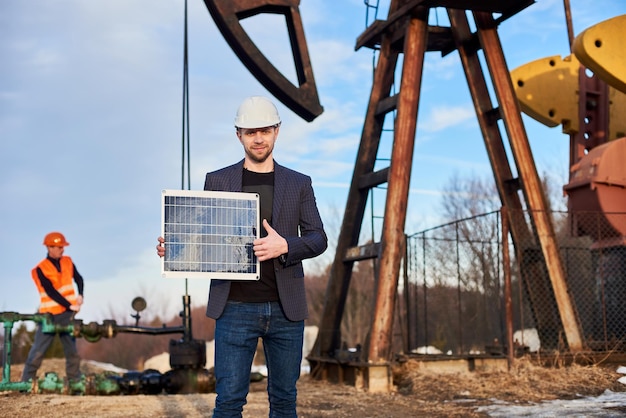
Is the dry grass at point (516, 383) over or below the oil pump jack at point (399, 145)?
below

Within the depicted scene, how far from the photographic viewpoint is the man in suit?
3.31m

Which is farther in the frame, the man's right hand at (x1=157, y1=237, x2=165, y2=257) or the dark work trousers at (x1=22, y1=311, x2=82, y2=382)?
the dark work trousers at (x1=22, y1=311, x2=82, y2=382)

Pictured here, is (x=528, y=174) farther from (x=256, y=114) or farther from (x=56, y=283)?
(x=256, y=114)

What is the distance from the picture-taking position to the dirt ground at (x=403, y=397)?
256 inches

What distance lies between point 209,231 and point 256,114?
0.56 metres

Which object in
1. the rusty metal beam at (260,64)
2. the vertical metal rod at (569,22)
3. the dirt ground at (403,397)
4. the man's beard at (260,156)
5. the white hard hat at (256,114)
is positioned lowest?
the dirt ground at (403,397)

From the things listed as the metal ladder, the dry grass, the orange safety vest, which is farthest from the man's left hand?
the orange safety vest

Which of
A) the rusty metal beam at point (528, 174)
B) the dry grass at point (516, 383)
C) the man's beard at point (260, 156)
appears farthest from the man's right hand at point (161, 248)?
the rusty metal beam at point (528, 174)

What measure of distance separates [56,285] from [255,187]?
6.23 metres

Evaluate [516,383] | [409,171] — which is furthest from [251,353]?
[409,171]

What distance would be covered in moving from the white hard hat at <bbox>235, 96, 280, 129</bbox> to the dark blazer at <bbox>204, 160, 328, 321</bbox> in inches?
9.6

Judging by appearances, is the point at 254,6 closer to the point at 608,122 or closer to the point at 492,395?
the point at 492,395

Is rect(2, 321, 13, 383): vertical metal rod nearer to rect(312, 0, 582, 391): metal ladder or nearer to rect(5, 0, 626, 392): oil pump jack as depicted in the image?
rect(5, 0, 626, 392): oil pump jack

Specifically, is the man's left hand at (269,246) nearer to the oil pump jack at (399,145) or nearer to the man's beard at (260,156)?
the man's beard at (260,156)
